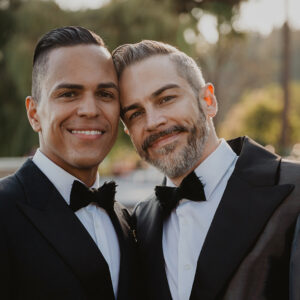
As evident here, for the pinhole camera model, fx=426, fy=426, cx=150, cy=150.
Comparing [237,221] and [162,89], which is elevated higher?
[162,89]

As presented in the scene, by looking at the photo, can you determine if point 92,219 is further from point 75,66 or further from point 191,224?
point 75,66

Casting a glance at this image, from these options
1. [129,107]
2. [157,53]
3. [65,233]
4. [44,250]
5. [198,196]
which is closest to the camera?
[44,250]

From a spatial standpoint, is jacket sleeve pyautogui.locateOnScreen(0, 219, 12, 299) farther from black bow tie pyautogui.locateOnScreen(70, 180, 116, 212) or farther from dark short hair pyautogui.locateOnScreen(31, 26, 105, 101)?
dark short hair pyautogui.locateOnScreen(31, 26, 105, 101)

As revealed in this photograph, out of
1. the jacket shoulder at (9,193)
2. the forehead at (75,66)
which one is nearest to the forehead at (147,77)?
the forehead at (75,66)

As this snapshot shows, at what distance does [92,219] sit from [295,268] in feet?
3.53

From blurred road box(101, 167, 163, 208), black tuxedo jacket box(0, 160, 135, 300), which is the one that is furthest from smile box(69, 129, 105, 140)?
blurred road box(101, 167, 163, 208)

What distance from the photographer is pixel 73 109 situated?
2.39 m

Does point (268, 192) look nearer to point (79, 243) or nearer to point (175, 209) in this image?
point (175, 209)

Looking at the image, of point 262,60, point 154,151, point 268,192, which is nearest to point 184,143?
point 154,151

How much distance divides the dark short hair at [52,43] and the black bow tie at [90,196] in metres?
0.61

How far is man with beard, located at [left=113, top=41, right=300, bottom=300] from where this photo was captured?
6.83ft

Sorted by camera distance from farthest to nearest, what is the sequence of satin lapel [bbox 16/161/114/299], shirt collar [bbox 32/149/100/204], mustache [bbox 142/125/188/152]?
mustache [bbox 142/125/188/152] → shirt collar [bbox 32/149/100/204] → satin lapel [bbox 16/161/114/299]

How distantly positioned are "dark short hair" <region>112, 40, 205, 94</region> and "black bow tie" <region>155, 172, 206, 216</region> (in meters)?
0.62

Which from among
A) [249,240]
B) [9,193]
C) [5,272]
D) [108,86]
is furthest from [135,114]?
[5,272]
